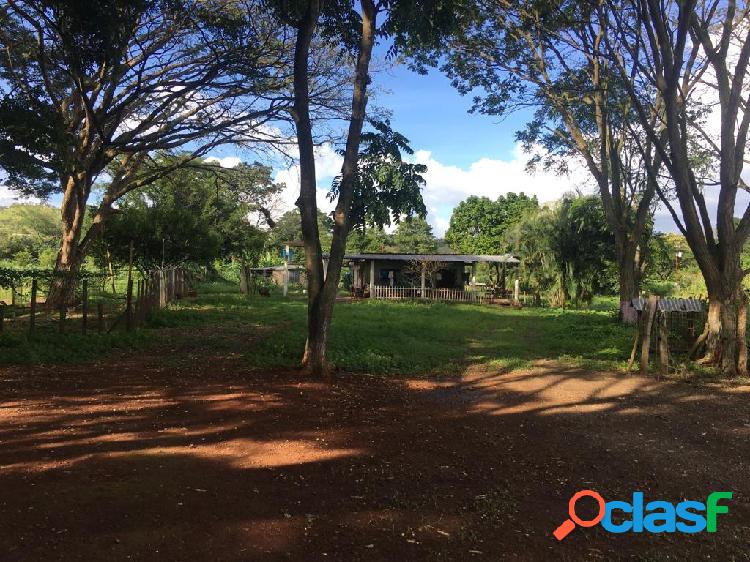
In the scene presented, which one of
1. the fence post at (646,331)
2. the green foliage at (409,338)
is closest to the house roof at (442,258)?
the green foliage at (409,338)

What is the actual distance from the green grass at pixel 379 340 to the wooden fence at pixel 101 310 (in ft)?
1.33

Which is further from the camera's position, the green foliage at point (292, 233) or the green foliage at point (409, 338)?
the green foliage at point (292, 233)

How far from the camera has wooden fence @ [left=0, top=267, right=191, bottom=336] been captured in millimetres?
10719

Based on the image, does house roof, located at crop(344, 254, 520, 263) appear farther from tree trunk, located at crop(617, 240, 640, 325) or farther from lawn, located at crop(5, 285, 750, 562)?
lawn, located at crop(5, 285, 750, 562)

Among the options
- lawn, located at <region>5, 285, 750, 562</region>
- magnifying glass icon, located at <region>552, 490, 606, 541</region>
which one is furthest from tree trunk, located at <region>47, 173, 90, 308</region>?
magnifying glass icon, located at <region>552, 490, 606, 541</region>

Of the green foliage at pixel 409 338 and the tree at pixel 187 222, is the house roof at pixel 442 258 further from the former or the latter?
the green foliage at pixel 409 338

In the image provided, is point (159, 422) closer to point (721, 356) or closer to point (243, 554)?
point (243, 554)

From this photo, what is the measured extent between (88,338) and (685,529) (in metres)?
10.5

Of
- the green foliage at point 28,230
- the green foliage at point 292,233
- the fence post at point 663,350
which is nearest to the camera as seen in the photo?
the fence post at point 663,350

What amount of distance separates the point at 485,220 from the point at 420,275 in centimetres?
2855

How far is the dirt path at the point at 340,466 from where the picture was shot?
10.9 feet

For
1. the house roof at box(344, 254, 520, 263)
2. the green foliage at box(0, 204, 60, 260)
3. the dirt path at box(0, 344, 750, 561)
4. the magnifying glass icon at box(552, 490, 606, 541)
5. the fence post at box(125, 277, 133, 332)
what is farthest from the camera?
the green foliage at box(0, 204, 60, 260)

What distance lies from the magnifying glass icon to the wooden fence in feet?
32.3

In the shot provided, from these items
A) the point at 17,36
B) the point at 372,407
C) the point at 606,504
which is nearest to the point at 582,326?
the point at 372,407
